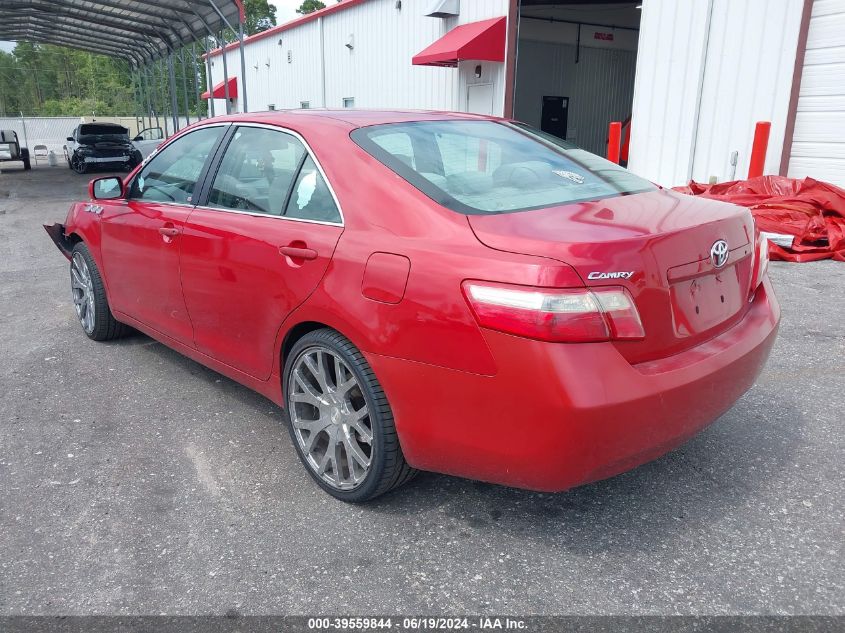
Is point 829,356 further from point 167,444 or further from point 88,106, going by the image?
point 88,106

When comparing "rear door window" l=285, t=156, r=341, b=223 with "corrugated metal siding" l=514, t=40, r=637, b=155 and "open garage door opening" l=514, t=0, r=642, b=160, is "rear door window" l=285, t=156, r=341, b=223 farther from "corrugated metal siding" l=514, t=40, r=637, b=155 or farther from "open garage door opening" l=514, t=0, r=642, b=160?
"corrugated metal siding" l=514, t=40, r=637, b=155

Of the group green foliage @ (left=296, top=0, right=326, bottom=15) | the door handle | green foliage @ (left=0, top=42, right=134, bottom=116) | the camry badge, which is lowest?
the door handle

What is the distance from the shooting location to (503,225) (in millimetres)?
2367

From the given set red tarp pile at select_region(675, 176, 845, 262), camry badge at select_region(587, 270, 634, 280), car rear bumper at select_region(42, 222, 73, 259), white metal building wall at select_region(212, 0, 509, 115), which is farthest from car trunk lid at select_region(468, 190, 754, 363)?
white metal building wall at select_region(212, 0, 509, 115)

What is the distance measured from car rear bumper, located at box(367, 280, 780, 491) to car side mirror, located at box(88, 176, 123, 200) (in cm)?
274

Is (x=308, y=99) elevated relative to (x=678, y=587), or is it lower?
elevated

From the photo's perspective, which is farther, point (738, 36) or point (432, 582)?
point (738, 36)

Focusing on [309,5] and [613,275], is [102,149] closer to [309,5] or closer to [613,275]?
[613,275]

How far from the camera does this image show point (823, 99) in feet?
28.7

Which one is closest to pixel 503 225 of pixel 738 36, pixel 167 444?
pixel 167 444

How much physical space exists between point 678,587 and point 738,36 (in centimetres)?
933

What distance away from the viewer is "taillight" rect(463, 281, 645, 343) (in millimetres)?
2100

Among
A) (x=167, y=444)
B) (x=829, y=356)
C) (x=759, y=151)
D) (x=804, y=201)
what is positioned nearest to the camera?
(x=167, y=444)

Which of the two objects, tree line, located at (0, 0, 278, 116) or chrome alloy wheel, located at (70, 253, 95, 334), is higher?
tree line, located at (0, 0, 278, 116)
